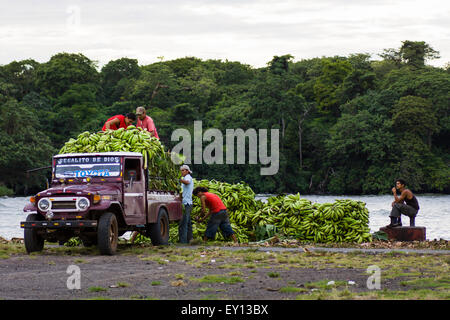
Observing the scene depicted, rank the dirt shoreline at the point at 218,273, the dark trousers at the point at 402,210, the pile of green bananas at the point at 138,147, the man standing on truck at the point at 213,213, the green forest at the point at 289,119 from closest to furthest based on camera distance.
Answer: the dirt shoreline at the point at 218,273, the pile of green bananas at the point at 138,147, the man standing on truck at the point at 213,213, the dark trousers at the point at 402,210, the green forest at the point at 289,119

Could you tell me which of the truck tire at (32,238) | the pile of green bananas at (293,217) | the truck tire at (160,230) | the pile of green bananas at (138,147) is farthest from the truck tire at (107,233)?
the pile of green bananas at (293,217)

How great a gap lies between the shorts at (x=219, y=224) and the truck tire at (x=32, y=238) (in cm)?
492

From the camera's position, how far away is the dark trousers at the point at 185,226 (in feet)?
67.6

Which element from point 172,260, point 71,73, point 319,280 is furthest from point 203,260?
point 71,73

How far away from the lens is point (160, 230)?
760 inches

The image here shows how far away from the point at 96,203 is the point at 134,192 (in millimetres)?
1492

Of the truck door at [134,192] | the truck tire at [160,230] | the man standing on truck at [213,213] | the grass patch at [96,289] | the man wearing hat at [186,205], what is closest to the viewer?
the grass patch at [96,289]

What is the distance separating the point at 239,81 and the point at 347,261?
325 feet

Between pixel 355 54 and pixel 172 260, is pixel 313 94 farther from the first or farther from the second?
pixel 172 260

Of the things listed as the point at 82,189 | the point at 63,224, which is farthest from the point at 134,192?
Result: the point at 63,224

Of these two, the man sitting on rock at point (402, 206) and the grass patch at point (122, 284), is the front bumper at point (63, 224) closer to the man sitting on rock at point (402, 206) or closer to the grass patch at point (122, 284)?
the grass patch at point (122, 284)

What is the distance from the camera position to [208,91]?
4072 inches

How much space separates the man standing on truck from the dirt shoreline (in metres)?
1.82

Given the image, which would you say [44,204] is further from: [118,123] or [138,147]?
[118,123]
